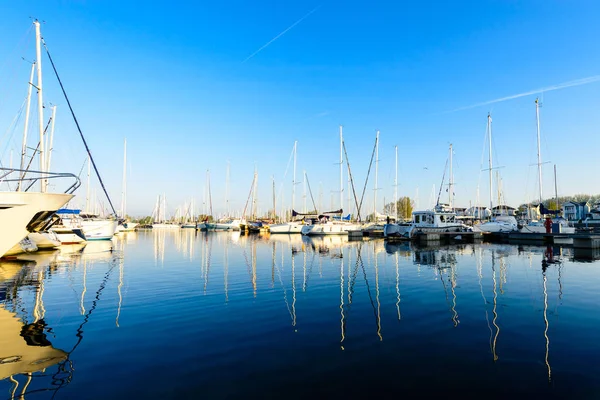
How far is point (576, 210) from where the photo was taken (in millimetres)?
97312

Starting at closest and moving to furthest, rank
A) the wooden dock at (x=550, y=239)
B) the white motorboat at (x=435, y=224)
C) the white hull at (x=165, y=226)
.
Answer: the wooden dock at (x=550, y=239)
the white motorboat at (x=435, y=224)
the white hull at (x=165, y=226)

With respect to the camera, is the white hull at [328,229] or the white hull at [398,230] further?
the white hull at [328,229]

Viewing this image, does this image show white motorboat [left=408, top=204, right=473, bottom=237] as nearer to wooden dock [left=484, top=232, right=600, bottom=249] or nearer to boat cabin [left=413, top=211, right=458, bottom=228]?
boat cabin [left=413, top=211, right=458, bottom=228]

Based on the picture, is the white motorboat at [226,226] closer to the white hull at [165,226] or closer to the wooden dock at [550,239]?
the white hull at [165,226]

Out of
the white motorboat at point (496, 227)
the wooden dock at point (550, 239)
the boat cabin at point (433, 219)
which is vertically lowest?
the wooden dock at point (550, 239)

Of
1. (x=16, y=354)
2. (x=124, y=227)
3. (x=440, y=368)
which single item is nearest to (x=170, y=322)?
(x=16, y=354)

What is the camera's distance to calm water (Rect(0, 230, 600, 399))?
19.3 ft

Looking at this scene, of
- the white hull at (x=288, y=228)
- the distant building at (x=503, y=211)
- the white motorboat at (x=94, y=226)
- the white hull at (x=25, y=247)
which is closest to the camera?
the white hull at (x=25, y=247)

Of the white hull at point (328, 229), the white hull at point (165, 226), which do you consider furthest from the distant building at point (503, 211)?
the white hull at point (165, 226)

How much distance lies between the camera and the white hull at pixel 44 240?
100 ft

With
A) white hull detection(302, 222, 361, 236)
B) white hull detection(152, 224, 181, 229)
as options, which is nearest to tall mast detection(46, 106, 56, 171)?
white hull detection(302, 222, 361, 236)

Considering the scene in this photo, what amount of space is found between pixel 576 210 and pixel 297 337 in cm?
12100

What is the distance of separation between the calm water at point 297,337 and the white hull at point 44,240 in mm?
16961

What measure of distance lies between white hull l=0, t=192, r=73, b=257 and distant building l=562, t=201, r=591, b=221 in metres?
118
